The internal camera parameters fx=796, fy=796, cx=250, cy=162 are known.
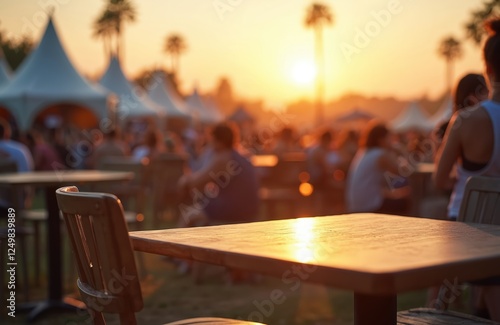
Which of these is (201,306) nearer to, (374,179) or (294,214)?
(374,179)

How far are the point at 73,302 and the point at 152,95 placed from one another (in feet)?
87.9

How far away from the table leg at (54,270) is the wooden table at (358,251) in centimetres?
348

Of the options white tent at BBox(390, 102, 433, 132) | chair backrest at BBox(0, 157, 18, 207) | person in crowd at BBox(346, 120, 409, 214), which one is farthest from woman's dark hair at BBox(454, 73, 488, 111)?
white tent at BBox(390, 102, 433, 132)

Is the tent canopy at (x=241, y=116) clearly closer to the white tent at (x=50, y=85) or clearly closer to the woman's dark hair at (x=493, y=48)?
the white tent at (x=50, y=85)

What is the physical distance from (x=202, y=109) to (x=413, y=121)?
1119cm

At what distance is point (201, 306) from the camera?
5.86m

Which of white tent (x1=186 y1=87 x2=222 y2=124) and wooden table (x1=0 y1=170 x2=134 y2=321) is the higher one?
wooden table (x1=0 y1=170 x2=134 y2=321)

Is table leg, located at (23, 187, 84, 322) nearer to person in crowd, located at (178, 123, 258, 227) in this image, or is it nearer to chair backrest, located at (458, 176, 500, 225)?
person in crowd, located at (178, 123, 258, 227)

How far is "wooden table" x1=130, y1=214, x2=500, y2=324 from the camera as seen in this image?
1.70m

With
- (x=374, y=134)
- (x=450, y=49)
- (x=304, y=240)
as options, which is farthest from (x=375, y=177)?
(x=450, y=49)

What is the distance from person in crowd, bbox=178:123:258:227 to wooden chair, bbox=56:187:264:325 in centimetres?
457

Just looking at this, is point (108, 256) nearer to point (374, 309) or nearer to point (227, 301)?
point (374, 309)

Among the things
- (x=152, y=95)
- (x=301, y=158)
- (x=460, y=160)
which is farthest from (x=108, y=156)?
(x=152, y=95)

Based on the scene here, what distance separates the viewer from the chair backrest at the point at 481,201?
10.1 feet
